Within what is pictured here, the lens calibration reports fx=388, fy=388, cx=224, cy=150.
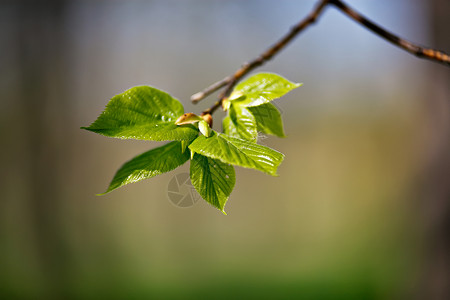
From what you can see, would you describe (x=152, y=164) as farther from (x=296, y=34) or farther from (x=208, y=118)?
(x=296, y=34)

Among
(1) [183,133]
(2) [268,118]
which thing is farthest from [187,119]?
(2) [268,118]

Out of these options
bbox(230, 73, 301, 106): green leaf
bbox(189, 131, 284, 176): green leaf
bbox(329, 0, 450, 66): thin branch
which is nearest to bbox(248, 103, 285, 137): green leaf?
bbox(230, 73, 301, 106): green leaf

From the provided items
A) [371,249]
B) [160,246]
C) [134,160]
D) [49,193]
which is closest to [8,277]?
[49,193]

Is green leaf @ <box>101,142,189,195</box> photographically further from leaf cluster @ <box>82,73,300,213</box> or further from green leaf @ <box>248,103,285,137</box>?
green leaf @ <box>248,103,285,137</box>

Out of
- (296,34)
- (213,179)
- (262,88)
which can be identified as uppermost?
(296,34)

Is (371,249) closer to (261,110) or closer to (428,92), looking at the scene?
(428,92)

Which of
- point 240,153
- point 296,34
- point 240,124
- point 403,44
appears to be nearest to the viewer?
point 240,153

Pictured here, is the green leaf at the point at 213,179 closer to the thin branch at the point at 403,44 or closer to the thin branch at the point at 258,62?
the thin branch at the point at 258,62
